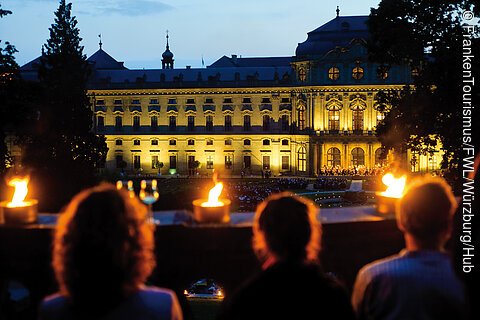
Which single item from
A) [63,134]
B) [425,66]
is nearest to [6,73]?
[63,134]

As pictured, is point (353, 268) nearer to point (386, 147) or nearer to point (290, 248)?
point (290, 248)

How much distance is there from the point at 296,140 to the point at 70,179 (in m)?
26.7

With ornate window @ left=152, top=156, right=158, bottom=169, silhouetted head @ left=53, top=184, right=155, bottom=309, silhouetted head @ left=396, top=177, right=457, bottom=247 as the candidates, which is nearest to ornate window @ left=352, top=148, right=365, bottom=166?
ornate window @ left=152, top=156, right=158, bottom=169

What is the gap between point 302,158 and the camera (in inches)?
1980

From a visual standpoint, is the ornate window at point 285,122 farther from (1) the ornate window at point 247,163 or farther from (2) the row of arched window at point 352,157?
(2) the row of arched window at point 352,157

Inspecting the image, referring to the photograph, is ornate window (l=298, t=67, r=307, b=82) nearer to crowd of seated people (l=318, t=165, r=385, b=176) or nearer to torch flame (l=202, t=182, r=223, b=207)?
crowd of seated people (l=318, t=165, r=385, b=176)

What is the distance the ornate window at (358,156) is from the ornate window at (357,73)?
19.5 feet

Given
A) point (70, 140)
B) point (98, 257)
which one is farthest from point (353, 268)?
point (70, 140)

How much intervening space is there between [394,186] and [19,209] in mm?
2660

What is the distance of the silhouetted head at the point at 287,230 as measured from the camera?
2869mm

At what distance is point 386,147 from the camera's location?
19.3 metres

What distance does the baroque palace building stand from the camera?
162 feet

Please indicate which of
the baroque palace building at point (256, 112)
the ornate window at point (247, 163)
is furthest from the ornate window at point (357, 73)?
the ornate window at point (247, 163)

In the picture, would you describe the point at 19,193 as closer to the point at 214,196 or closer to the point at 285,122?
the point at 214,196
